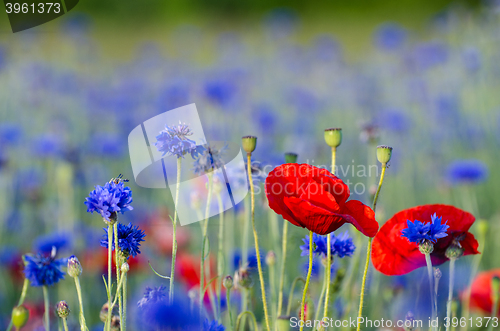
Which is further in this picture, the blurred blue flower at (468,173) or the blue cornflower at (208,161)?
the blurred blue flower at (468,173)

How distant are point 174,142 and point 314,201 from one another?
149 millimetres

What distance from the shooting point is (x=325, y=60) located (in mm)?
2965

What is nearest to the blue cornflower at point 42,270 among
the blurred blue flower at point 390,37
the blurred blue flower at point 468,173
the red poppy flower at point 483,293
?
the red poppy flower at point 483,293

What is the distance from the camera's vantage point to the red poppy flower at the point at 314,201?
38 cm

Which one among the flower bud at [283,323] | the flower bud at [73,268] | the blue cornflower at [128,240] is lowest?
the flower bud at [283,323]

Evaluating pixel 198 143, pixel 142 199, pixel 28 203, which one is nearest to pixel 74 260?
pixel 198 143

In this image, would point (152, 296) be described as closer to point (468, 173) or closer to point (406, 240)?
point (406, 240)

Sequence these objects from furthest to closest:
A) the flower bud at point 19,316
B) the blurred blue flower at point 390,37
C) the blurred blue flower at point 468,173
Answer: the blurred blue flower at point 390,37 → the blurred blue flower at point 468,173 → the flower bud at point 19,316

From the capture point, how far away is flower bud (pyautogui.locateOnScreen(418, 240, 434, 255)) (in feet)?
1.31

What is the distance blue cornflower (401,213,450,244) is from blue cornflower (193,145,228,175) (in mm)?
210

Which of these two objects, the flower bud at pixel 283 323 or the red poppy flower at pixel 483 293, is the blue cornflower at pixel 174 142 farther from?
the red poppy flower at pixel 483 293

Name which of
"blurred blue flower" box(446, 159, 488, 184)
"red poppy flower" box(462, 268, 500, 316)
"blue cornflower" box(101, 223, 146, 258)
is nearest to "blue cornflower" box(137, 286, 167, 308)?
"blue cornflower" box(101, 223, 146, 258)

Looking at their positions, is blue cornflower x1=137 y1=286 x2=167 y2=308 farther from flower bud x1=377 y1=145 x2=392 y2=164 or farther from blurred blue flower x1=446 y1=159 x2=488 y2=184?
blurred blue flower x1=446 y1=159 x2=488 y2=184

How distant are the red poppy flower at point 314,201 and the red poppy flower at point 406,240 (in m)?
0.07
